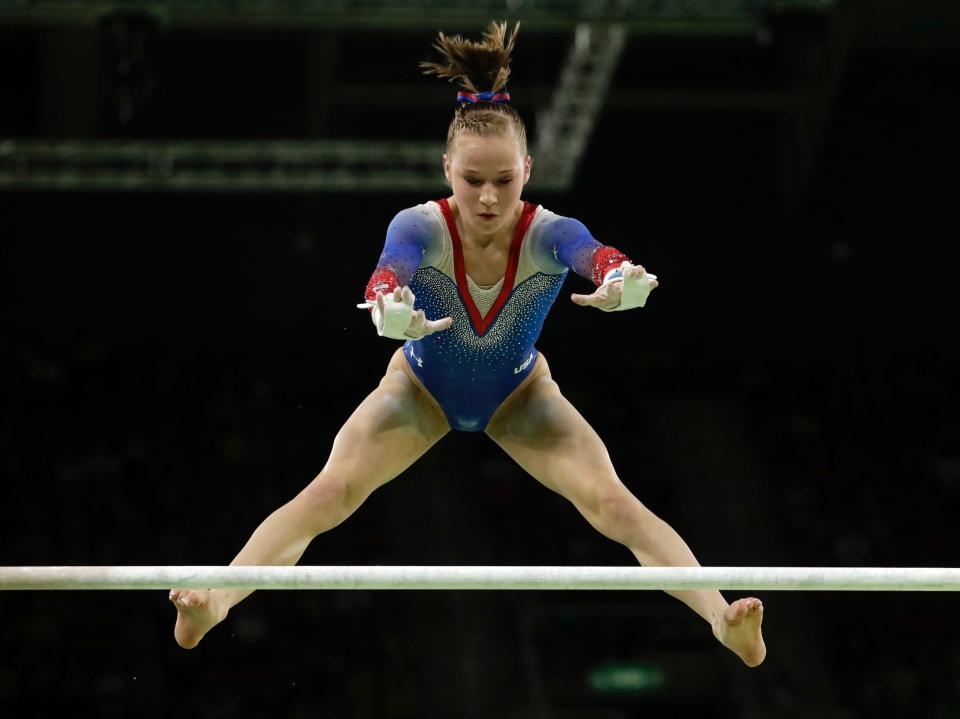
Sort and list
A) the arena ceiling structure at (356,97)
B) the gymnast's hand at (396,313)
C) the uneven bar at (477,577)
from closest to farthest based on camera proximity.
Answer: the gymnast's hand at (396,313) → the uneven bar at (477,577) → the arena ceiling structure at (356,97)

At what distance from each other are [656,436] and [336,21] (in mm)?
5596

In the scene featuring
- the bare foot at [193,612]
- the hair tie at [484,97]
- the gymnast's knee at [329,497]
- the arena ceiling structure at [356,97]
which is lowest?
the arena ceiling structure at [356,97]

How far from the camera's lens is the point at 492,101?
415 centimetres

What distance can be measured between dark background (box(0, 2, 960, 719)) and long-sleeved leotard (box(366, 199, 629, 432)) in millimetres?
5893

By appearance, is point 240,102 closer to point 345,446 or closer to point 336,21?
point 336,21

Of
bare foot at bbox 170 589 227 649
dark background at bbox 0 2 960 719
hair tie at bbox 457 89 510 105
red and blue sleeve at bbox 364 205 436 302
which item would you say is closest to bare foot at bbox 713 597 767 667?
red and blue sleeve at bbox 364 205 436 302

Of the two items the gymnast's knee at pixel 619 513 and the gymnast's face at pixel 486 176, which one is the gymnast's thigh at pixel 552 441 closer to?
the gymnast's knee at pixel 619 513

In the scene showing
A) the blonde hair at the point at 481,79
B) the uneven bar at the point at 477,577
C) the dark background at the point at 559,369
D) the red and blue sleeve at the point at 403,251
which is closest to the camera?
the uneven bar at the point at 477,577

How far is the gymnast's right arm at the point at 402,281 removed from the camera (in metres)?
3.48

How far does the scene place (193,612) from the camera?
3.88 meters

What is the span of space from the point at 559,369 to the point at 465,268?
8.45 meters

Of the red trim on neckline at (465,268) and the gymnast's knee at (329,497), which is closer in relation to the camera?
the gymnast's knee at (329,497)

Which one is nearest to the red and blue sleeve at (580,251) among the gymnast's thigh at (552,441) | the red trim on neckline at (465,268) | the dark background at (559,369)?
the red trim on neckline at (465,268)

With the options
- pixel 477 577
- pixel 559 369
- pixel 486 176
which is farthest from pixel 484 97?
pixel 559 369
